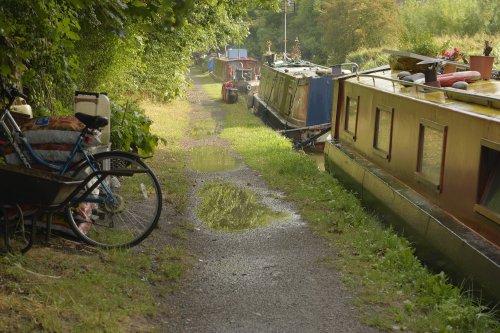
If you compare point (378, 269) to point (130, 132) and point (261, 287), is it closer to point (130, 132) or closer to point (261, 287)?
point (261, 287)

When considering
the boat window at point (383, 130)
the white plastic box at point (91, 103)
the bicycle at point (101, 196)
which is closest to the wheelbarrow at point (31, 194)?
the bicycle at point (101, 196)

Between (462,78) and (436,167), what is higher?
(462,78)

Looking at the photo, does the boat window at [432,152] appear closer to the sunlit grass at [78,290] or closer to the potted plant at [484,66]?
the potted plant at [484,66]

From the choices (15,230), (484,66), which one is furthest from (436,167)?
(15,230)

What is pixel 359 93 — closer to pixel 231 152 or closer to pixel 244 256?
pixel 244 256

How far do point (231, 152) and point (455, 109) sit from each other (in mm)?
8603

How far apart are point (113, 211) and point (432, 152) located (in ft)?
10.6

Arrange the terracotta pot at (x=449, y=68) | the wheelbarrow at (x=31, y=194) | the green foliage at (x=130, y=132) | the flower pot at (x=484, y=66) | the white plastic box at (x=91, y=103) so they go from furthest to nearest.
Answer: the terracotta pot at (x=449, y=68), the green foliage at (x=130, y=132), the flower pot at (x=484, y=66), the white plastic box at (x=91, y=103), the wheelbarrow at (x=31, y=194)

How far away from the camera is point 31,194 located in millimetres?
5531

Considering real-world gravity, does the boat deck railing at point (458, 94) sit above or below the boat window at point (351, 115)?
above

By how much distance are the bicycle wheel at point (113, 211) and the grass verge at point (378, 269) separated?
1.72 meters

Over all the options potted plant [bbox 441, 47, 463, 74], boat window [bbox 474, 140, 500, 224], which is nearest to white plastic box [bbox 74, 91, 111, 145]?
boat window [bbox 474, 140, 500, 224]

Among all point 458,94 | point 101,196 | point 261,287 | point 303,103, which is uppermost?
point 458,94

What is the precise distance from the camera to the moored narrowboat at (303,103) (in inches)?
683
